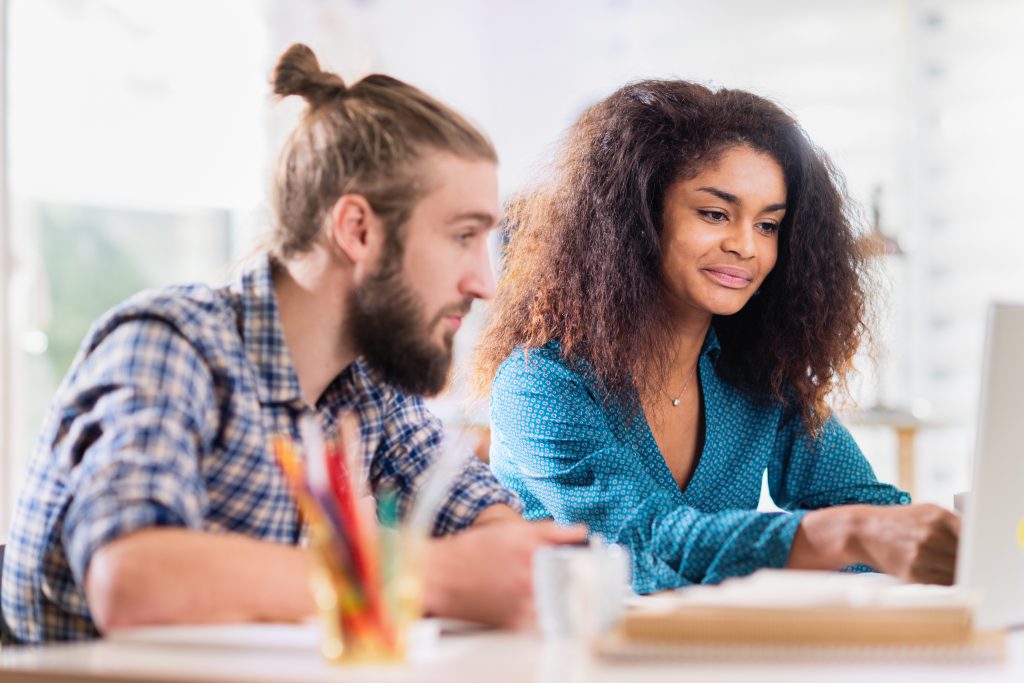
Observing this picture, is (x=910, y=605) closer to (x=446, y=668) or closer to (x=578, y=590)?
(x=578, y=590)

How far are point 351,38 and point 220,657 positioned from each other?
3503mm

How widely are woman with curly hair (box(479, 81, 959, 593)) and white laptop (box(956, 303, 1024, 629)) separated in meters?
0.59

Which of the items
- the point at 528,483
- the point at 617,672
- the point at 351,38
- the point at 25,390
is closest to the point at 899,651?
the point at 617,672

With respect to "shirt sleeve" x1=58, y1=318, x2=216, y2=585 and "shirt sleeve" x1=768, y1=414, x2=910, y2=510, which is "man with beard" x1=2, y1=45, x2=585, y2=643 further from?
"shirt sleeve" x1=768, y1=414, x2=910, y2=510

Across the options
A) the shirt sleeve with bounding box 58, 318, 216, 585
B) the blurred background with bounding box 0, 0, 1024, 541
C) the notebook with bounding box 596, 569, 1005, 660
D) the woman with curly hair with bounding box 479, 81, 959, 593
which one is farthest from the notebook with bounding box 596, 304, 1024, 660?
the blurred background with bounding box 0, 0, 1024, 541

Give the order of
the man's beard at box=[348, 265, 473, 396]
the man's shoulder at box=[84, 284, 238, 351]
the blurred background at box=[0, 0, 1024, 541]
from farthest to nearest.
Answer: the blurred background at box=[0, 0, 1024, 541], the man's beard at box=[348, 265, 473, 396], the man's shoulder at box=[84, 284, 238, 351]

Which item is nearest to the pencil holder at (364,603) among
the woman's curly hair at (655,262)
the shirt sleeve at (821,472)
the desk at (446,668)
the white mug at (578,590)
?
the desk at (446,668)

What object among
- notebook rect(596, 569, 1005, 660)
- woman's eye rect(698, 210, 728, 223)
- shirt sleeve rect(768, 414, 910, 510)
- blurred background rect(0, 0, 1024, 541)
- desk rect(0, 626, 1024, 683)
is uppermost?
blurred background rect(0, 0, 1024, 541)

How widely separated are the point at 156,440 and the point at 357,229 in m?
0.34

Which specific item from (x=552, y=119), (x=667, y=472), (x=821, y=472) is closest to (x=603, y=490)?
(x=667, y=472)

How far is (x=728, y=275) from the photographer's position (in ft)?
5.90

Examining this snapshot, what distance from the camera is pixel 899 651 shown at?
37.2 inches

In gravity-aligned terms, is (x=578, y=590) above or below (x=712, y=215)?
below

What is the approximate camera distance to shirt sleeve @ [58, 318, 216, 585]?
41.6 inches
